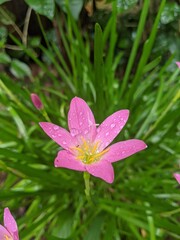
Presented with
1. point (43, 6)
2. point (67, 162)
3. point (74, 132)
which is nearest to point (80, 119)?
point (74, 132)

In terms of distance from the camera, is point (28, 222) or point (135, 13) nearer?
point (28, 222)

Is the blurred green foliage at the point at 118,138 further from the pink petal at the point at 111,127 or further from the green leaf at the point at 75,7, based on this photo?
the pink petal at the point at 111,127

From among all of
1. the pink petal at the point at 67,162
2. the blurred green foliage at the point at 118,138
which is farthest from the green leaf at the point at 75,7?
the pink petal at the point at 67,162

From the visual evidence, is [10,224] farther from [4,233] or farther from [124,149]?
[124,149]

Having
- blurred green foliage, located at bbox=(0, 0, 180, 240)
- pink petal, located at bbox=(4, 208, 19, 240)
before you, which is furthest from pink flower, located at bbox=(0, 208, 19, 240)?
blurred green foliage, located at bbox=(0, 0, 180, 240)

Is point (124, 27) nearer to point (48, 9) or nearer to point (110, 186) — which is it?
point (48, 9)

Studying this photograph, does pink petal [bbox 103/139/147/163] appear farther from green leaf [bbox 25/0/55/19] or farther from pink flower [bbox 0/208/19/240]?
green leaf [bbox 25/0/55/19]

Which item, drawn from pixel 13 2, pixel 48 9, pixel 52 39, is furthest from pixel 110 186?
pixel 13 2

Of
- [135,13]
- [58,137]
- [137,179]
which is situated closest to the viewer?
[58,137]
